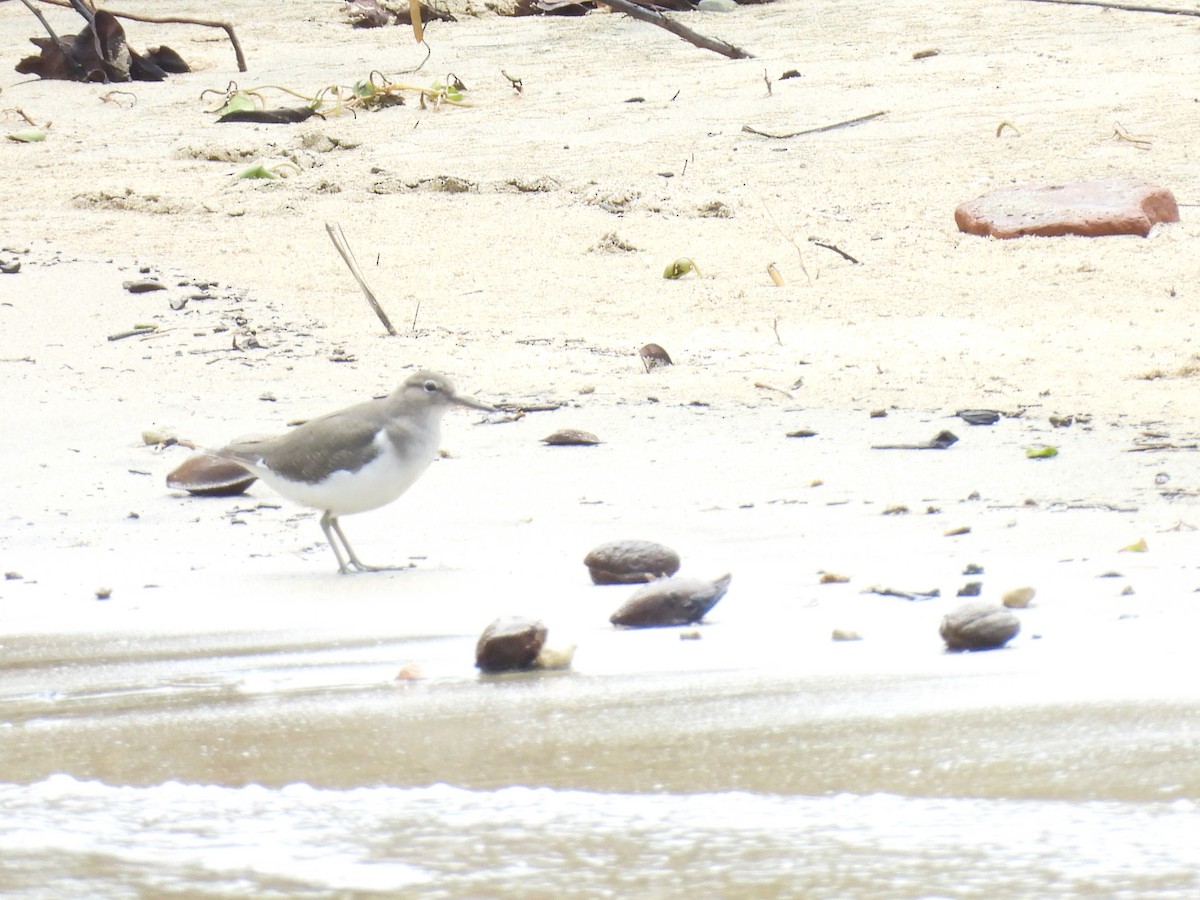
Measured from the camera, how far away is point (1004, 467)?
16.1 feet

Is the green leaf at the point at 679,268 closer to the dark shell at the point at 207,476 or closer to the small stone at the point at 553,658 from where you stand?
the dark shell at the point at 207,476

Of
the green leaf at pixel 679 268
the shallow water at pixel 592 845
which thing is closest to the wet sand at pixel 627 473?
the shallow water at pixel 592 845

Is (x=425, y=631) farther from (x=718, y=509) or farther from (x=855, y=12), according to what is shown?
(x=855, y=12)

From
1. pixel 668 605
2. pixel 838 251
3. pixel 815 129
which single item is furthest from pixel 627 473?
pixel 815 129

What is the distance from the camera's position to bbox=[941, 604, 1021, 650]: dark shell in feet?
10.0

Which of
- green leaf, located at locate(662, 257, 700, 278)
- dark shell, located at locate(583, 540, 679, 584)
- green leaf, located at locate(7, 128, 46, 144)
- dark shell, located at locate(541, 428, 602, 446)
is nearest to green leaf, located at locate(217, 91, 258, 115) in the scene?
green leaf, located at locate(7, 128, 46, 144)

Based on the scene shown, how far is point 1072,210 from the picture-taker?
25.5 feet

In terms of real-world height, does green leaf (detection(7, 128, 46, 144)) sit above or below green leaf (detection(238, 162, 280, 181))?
above

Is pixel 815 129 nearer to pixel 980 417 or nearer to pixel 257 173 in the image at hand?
pixel 257 173

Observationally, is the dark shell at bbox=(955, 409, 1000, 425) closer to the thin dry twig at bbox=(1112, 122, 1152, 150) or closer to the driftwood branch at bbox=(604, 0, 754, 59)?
the thin dry twig at bbox=(1112, 122, 1152, 150)

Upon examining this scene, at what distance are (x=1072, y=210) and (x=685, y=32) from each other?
13.3 ft

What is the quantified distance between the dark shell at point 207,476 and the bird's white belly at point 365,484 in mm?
455

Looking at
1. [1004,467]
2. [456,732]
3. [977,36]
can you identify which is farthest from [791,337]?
[977,36]

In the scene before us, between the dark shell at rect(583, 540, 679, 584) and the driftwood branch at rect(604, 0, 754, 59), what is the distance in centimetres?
773
